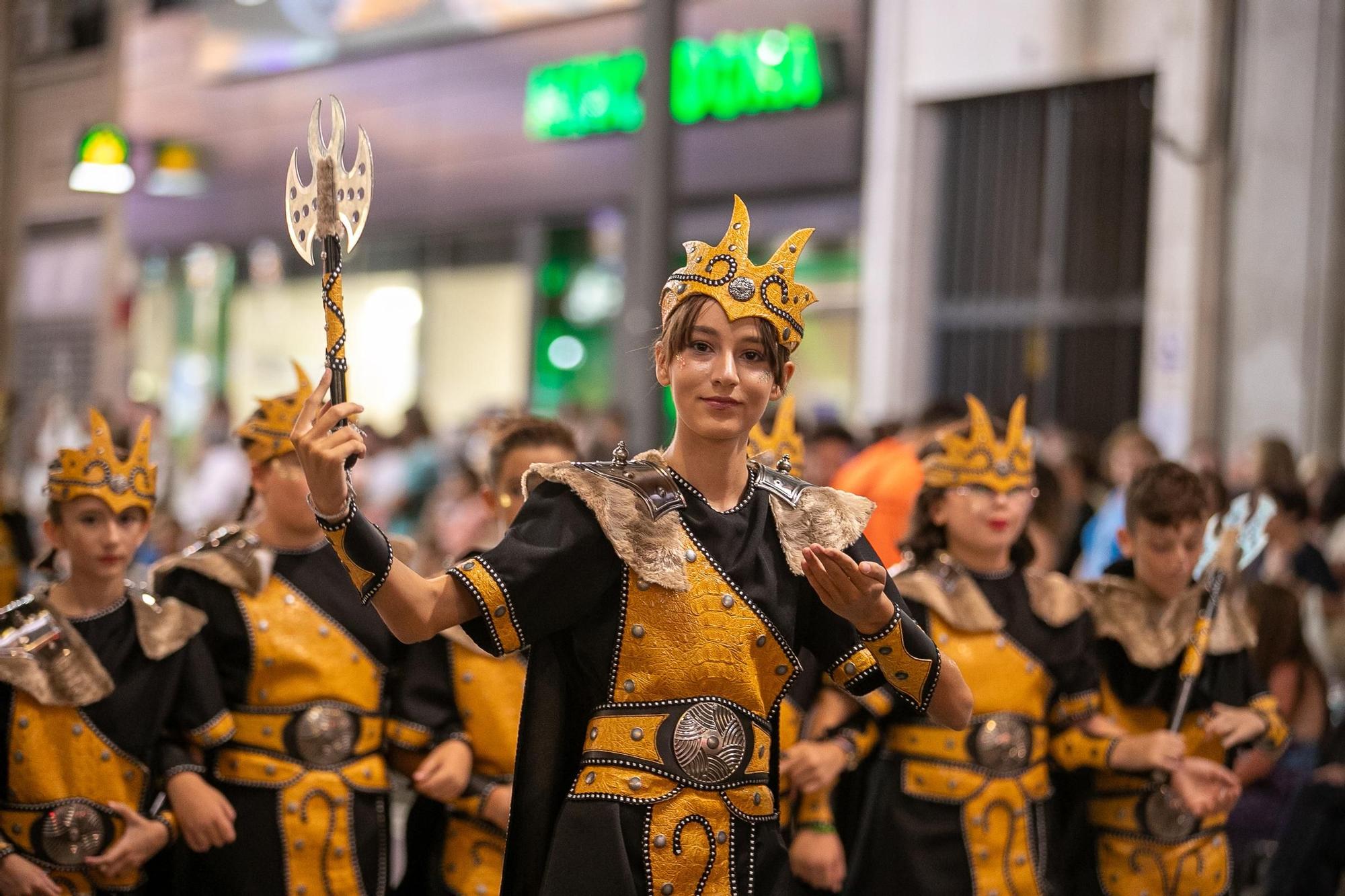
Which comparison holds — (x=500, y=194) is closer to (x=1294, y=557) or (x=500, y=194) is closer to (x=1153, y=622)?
(x=1294, y=557)

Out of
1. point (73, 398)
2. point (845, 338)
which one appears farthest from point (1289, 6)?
point (73, 398)

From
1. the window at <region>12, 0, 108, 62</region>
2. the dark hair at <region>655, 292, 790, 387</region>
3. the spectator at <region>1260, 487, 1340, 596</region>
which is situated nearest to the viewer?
the dark hair at <region>655, 292, 790, 387</region>

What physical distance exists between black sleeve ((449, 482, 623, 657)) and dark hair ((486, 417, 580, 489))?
1.41 metres

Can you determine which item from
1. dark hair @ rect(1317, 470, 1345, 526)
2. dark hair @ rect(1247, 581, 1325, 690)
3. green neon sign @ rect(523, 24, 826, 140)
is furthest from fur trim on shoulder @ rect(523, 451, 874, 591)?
green neon sign @ rect(523, 24, 826, 140)

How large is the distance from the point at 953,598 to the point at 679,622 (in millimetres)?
1677

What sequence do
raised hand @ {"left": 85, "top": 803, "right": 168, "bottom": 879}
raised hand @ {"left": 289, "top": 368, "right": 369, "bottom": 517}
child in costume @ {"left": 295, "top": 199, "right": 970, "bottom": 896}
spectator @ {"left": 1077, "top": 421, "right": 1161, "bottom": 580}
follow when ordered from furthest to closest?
1. spectator @ {"left": 1077, "top": 421, "right": 1161, "bottom": 580}
2. raised hand @ {"left": 85, "top": 803, "right": 168, "bottom": 879}
3. child in costume @ {"left": 295, "top": 199, "right": 970, "bottom": 896}
4. raised hand @ {"left": 289, "top": 368, "right": 369, "bottom": 517}

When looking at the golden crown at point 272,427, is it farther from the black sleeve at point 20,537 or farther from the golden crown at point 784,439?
the black sleeve at point 20,537

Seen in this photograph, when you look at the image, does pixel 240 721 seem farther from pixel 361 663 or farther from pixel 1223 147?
pixel 1223 147

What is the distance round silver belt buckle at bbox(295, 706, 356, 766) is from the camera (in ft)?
15.1

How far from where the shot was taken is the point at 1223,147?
13203 mm

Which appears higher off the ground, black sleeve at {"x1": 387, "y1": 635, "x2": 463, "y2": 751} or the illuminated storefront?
the illuminated storefront

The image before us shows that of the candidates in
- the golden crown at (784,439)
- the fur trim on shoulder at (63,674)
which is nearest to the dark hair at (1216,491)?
the golden crown at (784,439)

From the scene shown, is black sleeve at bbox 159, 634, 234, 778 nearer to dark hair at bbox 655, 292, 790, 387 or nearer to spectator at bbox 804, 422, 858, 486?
dark hair at bbox 655, 292, 790, 387

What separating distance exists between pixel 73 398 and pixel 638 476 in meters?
19.5
